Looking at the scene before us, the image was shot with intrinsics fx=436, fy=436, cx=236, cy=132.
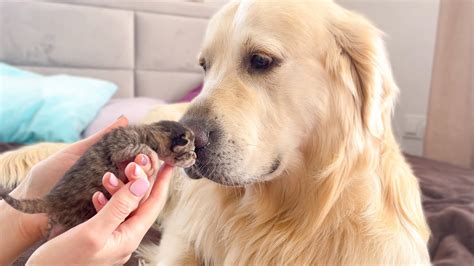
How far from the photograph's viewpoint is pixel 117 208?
0.78 meters

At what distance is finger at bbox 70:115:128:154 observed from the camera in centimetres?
106

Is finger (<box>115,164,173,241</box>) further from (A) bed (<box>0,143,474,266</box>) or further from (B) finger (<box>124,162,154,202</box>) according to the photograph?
(A) bed (<box>0,143,474,266</box>)

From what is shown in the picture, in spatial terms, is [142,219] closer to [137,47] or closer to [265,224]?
[265,224]

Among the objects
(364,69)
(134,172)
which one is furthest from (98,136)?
(364,69)

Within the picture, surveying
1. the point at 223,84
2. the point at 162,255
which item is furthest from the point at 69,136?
the point at 223,84

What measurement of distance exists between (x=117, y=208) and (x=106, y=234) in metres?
0.05

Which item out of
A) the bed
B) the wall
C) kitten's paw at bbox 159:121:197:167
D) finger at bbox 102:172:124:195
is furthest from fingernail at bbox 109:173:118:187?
the wall

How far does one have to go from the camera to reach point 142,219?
86cm

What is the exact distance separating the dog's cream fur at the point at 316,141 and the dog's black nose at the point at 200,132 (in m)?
0.05

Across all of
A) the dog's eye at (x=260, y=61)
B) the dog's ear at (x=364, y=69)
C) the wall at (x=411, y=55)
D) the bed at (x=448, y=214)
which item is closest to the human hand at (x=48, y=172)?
the bed at (x=448, y=214)

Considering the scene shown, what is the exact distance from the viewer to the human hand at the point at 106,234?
761mm

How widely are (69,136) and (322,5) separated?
1.64 meters

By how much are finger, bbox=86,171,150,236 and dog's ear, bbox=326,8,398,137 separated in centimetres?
56

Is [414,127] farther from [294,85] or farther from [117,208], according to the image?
[117,208]
